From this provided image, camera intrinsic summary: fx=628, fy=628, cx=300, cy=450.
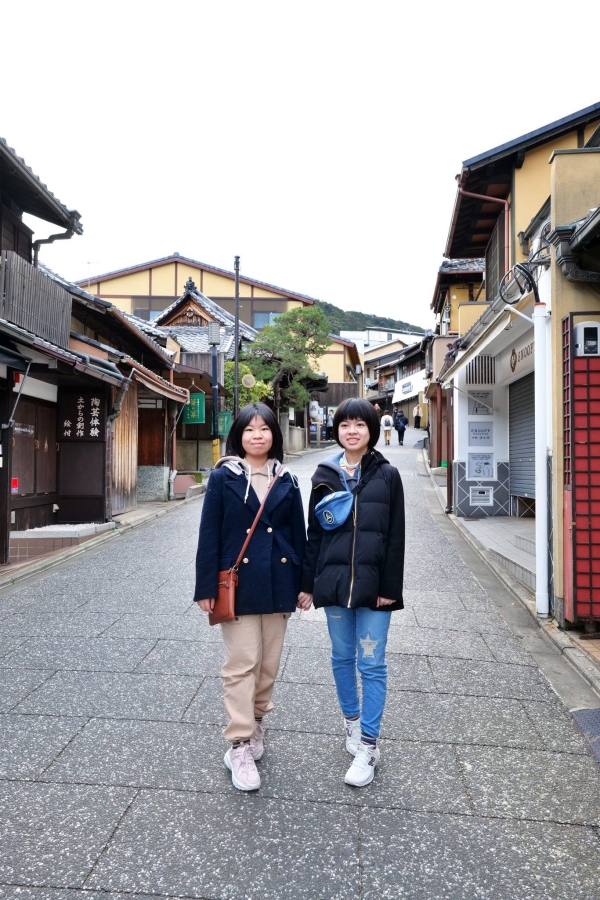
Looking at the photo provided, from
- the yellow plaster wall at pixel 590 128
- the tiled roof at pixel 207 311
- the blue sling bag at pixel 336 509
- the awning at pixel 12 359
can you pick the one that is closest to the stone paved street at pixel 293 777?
the blue sling bag at pixel 336 509

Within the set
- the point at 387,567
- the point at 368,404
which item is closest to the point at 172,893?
the point at 387,567

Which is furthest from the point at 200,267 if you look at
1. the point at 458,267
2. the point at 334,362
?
the point at 458,267

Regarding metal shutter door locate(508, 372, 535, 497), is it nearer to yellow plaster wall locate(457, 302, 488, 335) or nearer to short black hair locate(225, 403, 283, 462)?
yellow plaster wall locate(457, 302, 488, 335)

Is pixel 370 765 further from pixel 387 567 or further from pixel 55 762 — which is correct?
pixel 55 762

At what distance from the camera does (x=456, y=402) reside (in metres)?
14.7

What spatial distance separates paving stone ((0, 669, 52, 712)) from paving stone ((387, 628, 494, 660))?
2932 mm

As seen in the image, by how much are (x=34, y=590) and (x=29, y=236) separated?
26.4 ft

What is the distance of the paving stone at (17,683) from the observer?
14.4ft

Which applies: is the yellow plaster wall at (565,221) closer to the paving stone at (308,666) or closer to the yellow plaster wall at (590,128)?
the paving stone at (308,666)

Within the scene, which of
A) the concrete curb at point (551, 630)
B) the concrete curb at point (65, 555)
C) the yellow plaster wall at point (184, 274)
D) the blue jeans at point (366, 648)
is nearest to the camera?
the blue jeans at point (366, 648)

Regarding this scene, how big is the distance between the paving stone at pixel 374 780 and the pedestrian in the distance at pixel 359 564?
122mm

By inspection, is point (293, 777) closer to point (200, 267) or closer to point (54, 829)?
point (54, 829)

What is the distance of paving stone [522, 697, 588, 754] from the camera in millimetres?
3830

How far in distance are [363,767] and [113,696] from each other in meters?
2.02
